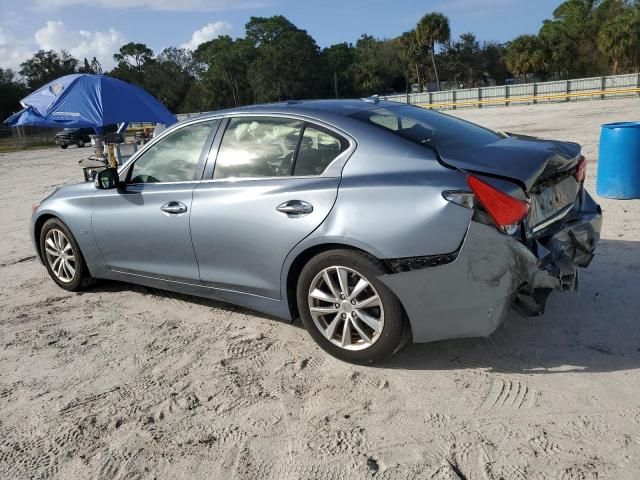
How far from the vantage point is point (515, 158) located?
3.40 meters

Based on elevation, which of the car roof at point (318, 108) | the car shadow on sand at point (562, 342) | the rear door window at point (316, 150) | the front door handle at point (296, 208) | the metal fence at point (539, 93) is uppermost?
the car roof at point (318, 108)

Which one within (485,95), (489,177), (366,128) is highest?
(366,128)

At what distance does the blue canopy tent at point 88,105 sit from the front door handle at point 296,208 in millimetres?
6214

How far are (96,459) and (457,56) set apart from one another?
2852 inches

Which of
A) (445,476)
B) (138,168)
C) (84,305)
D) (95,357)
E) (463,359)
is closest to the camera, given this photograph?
(445,476)

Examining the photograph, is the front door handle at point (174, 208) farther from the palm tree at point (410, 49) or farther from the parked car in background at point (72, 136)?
the palm tree at point (410, 49)

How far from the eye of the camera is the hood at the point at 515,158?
3207mm

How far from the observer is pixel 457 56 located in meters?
69.1

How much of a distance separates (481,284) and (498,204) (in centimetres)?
44

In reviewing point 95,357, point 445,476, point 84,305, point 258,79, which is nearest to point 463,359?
point 445,476

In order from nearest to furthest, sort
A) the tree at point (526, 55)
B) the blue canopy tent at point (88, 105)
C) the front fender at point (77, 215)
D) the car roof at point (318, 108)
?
the car roof at point (318, 108) → the front fender at point (77, 215) → the blue canopy tent at point (88, 105) → the tree at point (526, 55)

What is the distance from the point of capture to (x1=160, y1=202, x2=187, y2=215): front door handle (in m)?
4.15

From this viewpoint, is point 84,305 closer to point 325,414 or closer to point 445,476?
point 325,414

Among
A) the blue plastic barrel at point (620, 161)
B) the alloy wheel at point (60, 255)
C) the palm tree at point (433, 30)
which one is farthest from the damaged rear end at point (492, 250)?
the palm tree at point (433, 30)
